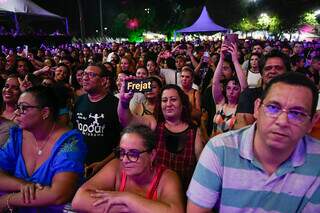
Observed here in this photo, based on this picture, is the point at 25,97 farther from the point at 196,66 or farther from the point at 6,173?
the point at 196,66

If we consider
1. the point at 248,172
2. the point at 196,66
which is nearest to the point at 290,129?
the point at 248,172

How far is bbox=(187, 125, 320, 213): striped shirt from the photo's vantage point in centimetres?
191

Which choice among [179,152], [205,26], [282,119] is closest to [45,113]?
[179,152]

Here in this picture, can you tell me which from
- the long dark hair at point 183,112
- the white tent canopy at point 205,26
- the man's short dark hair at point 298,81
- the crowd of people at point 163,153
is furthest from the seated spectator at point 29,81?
the white tent canopy at point 205,26

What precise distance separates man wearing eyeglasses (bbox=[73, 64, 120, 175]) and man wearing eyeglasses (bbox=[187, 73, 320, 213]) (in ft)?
7.93

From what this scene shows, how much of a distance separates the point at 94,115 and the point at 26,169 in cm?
157

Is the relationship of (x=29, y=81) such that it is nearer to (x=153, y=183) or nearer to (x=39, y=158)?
(x=39, y=158)

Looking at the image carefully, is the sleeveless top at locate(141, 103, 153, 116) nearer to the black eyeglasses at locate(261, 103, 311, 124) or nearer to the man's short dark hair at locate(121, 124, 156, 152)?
the man's short dark hair at locate(121, 124, 156, 152)

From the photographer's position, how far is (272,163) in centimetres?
197

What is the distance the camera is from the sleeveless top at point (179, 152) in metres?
3.29

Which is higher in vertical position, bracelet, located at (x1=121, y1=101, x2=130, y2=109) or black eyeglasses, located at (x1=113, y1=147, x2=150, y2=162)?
bracelet, located at (x1=121, y1=101, x2=130, y2=109)

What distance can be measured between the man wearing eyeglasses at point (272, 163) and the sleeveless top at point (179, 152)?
4.13 ft

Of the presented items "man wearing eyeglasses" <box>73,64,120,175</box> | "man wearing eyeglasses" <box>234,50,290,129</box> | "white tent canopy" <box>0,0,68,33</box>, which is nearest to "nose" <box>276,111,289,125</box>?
"man wearing eyeglasses" <box>234,50,290,129</box>

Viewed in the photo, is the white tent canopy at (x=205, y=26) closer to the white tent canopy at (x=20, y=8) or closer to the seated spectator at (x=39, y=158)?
the white tent canopy at (x=20, y=8)
